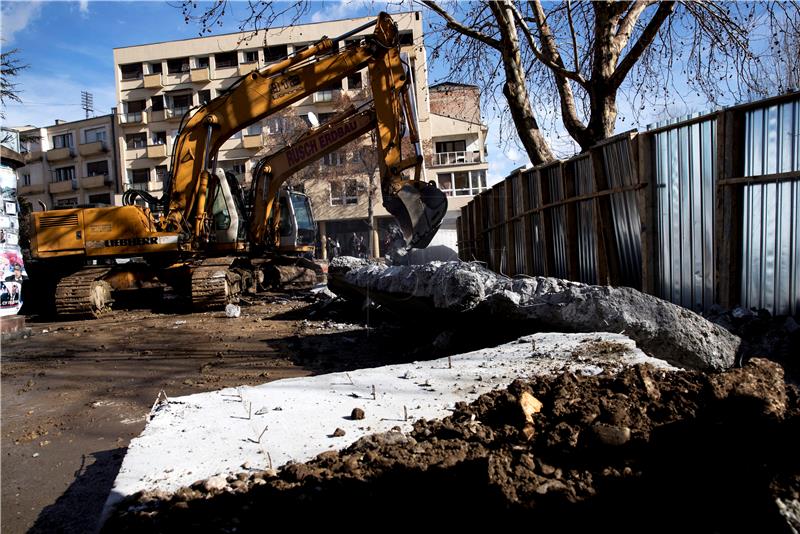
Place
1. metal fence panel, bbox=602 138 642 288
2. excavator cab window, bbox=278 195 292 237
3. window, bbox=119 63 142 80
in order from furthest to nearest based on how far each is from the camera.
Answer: window, bbox=119 63 142 80 → excavator cab window, bbox=278 195 292 237 → metal fence panel, bbox=602 138 642 288

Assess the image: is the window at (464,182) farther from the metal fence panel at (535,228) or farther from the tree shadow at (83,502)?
the tree shadow at (83,502)

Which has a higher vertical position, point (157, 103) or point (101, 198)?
point (157, 103)

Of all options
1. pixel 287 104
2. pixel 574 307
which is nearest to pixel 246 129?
pixel 287 104

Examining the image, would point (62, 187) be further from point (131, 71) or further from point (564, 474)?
point (564, 474)

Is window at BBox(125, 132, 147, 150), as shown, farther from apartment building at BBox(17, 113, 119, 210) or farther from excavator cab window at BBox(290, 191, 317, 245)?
excavator cab window at BBox(290, 191, 317, 245)

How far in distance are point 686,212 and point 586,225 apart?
6.71ft

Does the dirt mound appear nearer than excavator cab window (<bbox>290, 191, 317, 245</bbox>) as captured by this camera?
Yes

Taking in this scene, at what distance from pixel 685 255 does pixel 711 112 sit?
1.38 meters

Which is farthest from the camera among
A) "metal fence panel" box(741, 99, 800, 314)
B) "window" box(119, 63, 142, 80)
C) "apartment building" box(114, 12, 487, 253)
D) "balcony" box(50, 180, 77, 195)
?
"balcony" box(50, 180, 77, 195)

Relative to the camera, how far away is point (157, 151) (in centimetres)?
4638

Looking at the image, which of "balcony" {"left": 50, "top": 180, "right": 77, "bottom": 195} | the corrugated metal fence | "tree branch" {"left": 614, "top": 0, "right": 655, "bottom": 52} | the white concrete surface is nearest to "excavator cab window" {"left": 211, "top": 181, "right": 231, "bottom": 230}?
the corrugated metal fence

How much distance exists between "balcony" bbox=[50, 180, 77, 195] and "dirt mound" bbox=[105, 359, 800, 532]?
5767 centimetres

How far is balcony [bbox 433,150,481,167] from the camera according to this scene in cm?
4366

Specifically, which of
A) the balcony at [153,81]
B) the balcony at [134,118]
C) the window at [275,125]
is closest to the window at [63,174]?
the balcony at [134,118]
